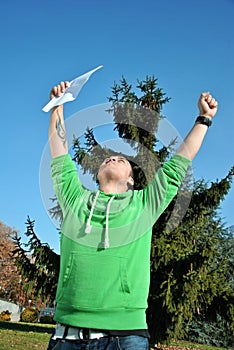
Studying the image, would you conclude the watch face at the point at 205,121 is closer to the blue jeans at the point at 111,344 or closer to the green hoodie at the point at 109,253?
the green hoodie at the point at 109,253

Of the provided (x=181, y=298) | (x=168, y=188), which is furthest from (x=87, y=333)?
(x=181, y=298)

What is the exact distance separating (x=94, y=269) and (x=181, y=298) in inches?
343

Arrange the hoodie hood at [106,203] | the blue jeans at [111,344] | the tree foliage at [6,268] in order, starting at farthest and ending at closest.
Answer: the tree foliage at [6,268] → the hoodie hood at [106,203] → the blue jeans at [111,344]

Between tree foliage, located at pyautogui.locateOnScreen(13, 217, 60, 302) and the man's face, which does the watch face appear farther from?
tree foliage, located at pyautogui.locateOnScreen(13, 217, 60, 302)

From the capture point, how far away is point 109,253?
6.89 ft

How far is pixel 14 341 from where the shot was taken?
12008 mm

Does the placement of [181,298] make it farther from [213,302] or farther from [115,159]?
[115,159]

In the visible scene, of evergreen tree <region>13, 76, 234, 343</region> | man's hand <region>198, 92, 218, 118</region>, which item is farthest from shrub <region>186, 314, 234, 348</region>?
man's hand <region>198, 92, 218, 118</region>

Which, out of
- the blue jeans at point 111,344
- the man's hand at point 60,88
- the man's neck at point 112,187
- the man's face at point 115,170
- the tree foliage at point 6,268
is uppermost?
the tree foliage at point 6,268

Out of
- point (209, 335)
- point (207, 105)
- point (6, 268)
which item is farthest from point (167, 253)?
point (6, 268)

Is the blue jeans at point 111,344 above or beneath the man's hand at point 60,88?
beneath

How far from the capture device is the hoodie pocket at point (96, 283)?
2.02 meters

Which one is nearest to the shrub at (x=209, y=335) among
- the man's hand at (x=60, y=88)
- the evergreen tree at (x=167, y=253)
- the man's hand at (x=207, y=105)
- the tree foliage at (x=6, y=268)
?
the evergreen tree at (x=167, y=253)

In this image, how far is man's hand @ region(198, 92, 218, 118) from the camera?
99.4 inches
